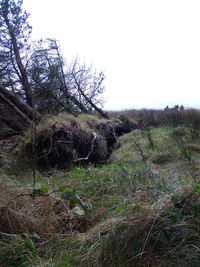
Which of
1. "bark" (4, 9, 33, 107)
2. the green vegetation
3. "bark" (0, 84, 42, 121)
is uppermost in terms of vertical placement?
"bark" (4, 9, 33, 107)

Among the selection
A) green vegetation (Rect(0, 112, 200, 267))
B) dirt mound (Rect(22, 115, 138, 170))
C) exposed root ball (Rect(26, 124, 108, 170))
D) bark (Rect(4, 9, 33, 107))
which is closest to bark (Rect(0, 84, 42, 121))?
dirt mound (Rect(22, 115, 138, 170))

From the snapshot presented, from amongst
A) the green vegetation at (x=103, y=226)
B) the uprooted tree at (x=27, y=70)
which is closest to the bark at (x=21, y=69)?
the uprooted tree at (x=27, y=70)

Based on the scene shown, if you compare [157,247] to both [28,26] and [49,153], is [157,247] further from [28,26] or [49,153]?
[28,26]

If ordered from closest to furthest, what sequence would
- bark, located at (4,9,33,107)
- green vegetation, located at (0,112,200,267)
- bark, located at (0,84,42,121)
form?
1. green vegetation, located at (0,112,200,267)
2. bark, located at (0,84,42,121)
3. bark, located at (4,9,33,107)

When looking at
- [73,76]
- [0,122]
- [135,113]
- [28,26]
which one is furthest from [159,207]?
[135,113]

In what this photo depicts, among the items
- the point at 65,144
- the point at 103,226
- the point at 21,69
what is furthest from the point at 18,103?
the point at 103,226

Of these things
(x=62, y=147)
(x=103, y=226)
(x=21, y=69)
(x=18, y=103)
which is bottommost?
(x=103, y=226)

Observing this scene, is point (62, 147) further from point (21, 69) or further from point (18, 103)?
point (21, 69)

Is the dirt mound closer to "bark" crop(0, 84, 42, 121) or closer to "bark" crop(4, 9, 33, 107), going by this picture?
"bark" crop(0, 84, 42, 121)

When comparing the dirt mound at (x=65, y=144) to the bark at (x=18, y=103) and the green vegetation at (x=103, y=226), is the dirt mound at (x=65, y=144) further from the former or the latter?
the green vegetation at (x=103, y=226)

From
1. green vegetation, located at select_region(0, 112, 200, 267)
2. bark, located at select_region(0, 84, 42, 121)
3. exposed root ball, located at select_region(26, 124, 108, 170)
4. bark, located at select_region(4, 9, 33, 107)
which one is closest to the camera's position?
green vegetation, located at select_region(0, 112, 200, 267)

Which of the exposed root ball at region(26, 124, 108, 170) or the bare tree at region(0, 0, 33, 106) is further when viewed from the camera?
the bare tree at region(0, 0, 33, 106)

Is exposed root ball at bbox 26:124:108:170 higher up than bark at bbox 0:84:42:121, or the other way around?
bark at bbox 0:84:42:121

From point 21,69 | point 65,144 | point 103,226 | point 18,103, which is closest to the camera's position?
point 103,226
